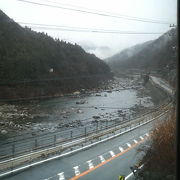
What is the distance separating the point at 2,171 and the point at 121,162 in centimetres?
304

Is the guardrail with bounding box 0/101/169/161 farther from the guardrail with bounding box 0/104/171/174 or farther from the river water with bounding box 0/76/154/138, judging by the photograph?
the river water with bounding box 0/76/154/138

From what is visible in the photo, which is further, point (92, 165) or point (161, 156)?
point (92, 165)

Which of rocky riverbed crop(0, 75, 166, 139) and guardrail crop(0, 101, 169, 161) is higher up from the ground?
guardrail crop(0, 101, 169, 161)

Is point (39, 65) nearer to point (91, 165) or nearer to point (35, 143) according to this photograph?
point (35, 143)

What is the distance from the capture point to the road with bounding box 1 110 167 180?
643 cm

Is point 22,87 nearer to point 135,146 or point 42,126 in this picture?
point 42,126

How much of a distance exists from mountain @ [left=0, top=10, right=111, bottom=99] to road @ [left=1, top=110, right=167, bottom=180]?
18.2 metres

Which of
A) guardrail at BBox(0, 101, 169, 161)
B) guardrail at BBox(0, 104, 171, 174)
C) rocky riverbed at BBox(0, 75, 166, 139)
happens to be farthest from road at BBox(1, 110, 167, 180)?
rocky riverbed at BBox(0, 75, 166, 139)

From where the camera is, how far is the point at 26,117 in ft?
74.1

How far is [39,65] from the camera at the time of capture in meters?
35.6

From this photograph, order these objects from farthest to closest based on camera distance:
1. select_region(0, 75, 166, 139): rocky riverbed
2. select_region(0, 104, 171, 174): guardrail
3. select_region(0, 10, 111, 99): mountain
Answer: select_region(0, 10, 111, 99): mountain < select_region(0, 75, 166, 139): rocky riverbed < select_region(0, 104, 171, 174): guardrail

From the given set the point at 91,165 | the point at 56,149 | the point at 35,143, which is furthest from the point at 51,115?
the point at 91,165

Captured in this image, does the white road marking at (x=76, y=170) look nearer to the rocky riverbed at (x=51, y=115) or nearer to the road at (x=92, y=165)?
the road at (x=92, y=165)

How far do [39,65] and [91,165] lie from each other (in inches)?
1155
